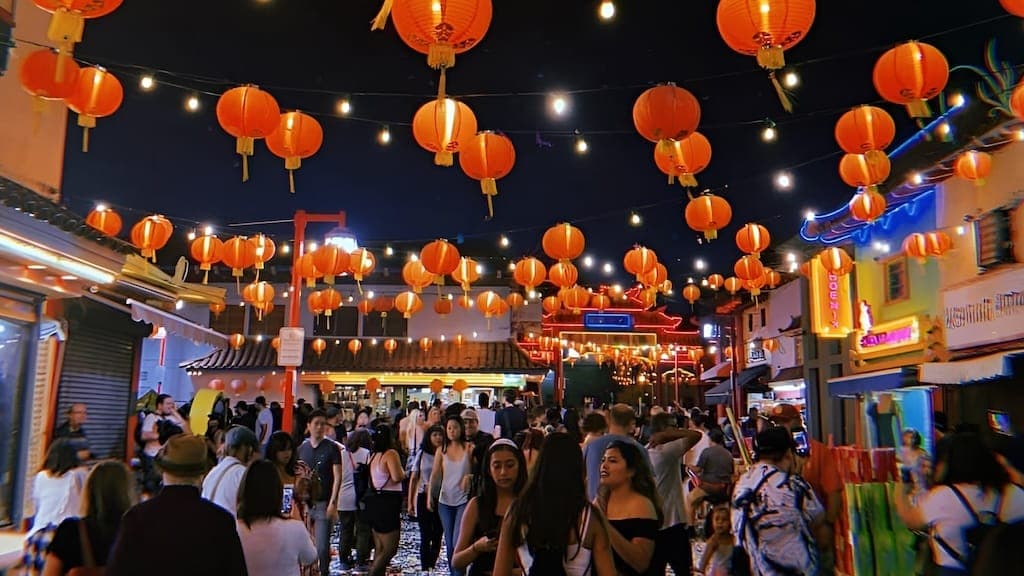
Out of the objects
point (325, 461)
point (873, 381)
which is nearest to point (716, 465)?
point (325, 461)

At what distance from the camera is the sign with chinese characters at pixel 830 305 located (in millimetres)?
16219

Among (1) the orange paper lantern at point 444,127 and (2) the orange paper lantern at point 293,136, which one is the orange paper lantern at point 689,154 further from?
(2) the orange paper lantern at point 293,136

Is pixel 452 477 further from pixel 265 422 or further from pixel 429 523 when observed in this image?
pixel 265 422

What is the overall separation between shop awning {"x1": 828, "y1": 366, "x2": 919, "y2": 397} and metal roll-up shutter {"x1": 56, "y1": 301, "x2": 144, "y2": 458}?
13049 mm

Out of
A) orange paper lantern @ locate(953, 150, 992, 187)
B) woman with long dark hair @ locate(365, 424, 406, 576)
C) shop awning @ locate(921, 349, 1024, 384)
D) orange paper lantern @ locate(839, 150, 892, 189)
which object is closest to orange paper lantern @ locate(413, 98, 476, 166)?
woman with long dark hair @ locate(365, 424, 406, 576)

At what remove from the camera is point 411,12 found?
17.7 feet

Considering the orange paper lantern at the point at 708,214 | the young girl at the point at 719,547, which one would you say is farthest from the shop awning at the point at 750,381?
the young girl at the point at 719,547

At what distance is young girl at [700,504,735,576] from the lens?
6.23 m

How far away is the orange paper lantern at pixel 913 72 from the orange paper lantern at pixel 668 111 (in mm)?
1774

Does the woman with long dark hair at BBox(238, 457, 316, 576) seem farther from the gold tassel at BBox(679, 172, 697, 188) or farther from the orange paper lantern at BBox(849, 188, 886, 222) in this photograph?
the orange paper lantern at BBox(849, 188, 886, 222)

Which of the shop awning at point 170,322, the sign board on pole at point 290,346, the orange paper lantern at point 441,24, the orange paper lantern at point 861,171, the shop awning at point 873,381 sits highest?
the orange paper lantern at point 861,171

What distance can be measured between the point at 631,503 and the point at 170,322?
29.8ft

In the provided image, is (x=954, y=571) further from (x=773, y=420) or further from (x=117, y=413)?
(x=117, y=413)

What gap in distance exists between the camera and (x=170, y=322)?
11.1m
